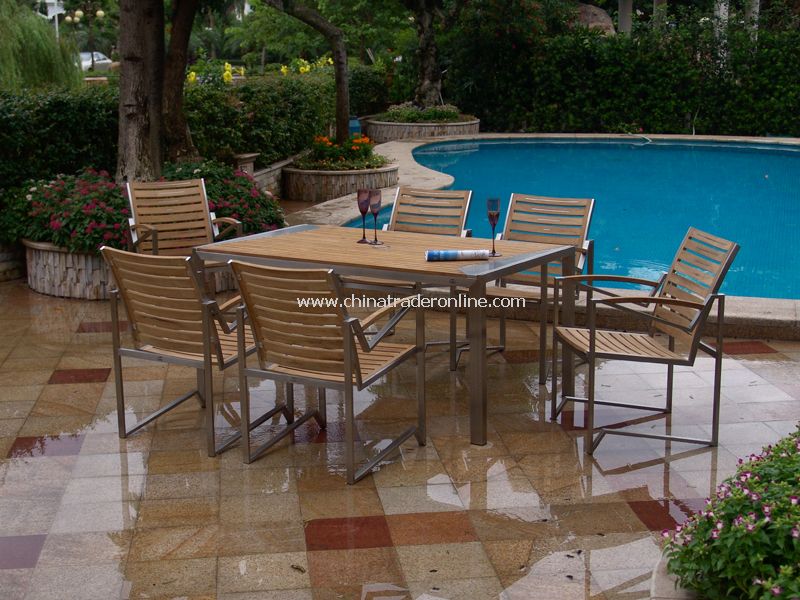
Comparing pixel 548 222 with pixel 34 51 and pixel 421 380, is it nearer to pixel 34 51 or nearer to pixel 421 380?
pixel 421 380

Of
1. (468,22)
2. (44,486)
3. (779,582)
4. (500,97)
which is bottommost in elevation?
(44,486)

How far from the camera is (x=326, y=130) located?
49.3 ft

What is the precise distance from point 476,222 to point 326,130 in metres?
4.59

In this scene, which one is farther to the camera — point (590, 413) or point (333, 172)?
point (333, 172)

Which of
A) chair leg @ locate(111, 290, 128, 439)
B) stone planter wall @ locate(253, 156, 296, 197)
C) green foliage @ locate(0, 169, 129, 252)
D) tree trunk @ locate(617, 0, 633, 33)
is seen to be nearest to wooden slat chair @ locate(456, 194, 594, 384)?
Result: chair leg @ locate(111, 290, 128, 439)

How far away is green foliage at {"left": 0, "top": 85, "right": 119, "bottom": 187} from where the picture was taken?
7.61 meters

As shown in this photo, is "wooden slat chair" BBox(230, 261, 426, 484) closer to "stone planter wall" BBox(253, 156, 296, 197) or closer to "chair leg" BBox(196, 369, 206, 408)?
"chair leg" BBox(196, 369, 206, 408)

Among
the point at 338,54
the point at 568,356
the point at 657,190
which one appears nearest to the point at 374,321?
the point at 568,356

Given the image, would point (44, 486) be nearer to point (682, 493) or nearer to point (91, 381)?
point (91, 381)

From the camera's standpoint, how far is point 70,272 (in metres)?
6.98

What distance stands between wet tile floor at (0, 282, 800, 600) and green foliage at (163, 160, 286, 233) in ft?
7.06

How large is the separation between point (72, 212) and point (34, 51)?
846 cm

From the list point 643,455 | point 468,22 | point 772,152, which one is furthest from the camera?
point 468,22

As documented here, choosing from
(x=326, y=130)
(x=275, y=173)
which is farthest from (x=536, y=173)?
(x=275, y=173)
